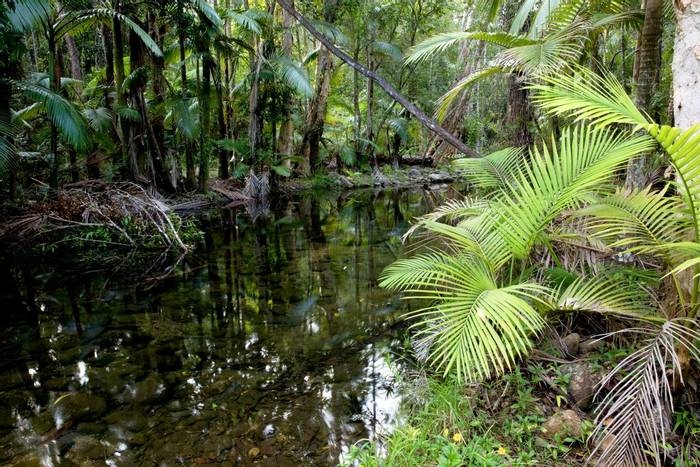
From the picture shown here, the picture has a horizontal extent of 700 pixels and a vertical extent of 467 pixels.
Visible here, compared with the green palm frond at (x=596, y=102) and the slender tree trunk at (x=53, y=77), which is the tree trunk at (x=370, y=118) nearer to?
the slender tree trunk at (x=53, y=77)

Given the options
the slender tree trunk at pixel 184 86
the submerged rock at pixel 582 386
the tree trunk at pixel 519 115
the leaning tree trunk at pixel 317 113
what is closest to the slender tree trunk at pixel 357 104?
the leaning tree trunk at pixel 317 113

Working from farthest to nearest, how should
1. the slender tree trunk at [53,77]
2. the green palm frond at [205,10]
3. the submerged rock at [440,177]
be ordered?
the submerged rock at [440,177] → the green palm frond at [205,10] → the slender tree trunk at [53,77]

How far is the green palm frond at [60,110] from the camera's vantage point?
267 inches

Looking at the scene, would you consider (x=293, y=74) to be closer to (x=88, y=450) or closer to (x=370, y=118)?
(x=370, y=118)

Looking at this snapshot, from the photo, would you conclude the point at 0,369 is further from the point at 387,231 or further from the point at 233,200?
the point at 233,200

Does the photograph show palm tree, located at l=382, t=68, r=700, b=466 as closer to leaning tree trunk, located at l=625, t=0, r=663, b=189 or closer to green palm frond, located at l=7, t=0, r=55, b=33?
leaning tree trunk, located at l=625, t=0, r=663, b=189

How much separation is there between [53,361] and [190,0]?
298 inches

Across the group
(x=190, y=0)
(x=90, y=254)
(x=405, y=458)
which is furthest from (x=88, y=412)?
(x=190, y=0)

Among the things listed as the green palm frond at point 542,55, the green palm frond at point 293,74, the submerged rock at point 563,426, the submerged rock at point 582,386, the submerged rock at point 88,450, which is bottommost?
the submerged rock at point 88,450

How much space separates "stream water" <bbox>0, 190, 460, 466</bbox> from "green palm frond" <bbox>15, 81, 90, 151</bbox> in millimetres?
2161

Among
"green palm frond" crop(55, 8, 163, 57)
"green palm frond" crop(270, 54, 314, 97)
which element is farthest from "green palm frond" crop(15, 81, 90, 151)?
"green palm frond" crop(270, 54, 314, 97)

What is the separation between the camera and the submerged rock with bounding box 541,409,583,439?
7.59ft

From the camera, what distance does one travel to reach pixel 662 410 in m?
2.19

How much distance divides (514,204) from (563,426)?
4.11 ft
